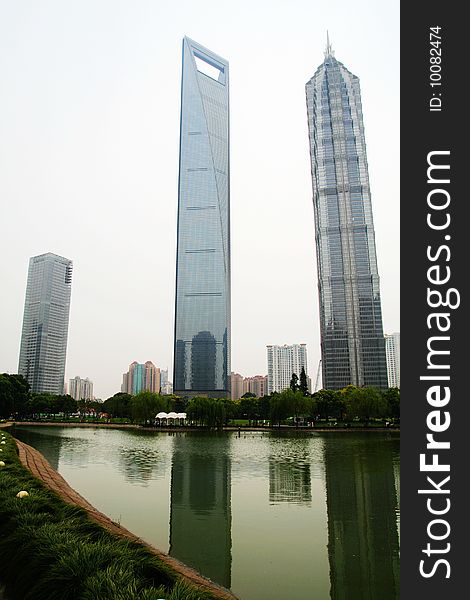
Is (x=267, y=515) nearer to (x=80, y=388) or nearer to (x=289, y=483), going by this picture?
(x=289, y=483)

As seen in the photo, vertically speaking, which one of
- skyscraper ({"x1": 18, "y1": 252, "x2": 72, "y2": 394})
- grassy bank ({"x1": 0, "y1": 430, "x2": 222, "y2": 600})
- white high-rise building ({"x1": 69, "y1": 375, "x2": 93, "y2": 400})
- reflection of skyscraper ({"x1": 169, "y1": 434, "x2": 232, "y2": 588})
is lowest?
reflection of skyscraper ({"x1": 169, "y1": 434, "x2": 232, "y2": 588})

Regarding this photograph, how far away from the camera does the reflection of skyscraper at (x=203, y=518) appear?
7.61 m

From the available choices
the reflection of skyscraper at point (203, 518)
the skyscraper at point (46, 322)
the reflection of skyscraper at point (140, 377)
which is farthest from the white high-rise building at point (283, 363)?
the reflection of skyscraper at point (203, 518)

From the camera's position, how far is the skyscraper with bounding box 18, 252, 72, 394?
126562 mm

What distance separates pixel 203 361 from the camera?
362 feet

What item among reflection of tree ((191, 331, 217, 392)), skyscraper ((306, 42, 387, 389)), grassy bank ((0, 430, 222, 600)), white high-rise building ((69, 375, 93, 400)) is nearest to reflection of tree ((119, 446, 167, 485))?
grassy bank ((0, 430, 222, 600))

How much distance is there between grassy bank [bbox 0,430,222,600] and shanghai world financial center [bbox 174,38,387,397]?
330 ft

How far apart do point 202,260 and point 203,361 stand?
22318 mm

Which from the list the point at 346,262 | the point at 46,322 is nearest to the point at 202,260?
the point at 346,262

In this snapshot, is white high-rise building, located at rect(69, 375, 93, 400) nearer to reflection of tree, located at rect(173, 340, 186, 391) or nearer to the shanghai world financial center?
reflection of tree, located at rect(173, 340, 186, 391)

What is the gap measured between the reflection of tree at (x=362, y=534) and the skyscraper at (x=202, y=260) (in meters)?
92.5

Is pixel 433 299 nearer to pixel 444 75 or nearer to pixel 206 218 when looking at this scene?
pixel 444 75

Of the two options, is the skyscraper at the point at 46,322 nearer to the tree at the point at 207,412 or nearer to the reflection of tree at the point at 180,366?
the reflection of tree at the point at 180,366

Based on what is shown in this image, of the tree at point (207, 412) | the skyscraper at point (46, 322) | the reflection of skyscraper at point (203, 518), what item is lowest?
the reflection of skyscraper at point (203, 518)
